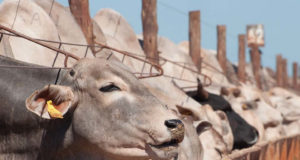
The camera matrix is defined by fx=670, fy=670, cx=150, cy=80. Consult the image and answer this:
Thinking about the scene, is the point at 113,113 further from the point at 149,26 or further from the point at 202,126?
the point at 149,26

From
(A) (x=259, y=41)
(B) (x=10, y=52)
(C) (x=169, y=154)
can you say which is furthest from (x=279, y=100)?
(C) (x=169, y=154)

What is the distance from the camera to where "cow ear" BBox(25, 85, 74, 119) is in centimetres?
397

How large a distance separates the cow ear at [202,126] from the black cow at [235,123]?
244cm

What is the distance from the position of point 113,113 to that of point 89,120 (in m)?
0.16

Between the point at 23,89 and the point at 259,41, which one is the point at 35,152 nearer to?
the point at 23,89

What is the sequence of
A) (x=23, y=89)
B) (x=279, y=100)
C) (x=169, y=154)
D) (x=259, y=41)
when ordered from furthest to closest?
(x=259, y=41)
(x=279, y=100)
(x=23, y=89)
(x=169, y=154)

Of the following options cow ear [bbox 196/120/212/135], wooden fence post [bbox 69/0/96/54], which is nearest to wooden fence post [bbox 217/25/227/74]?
wooden fence post [bbox 69/0/96/54]

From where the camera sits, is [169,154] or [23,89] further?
[23,89]

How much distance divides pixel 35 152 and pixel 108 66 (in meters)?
0.71

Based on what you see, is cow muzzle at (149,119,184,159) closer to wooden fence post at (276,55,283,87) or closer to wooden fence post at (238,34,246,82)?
wooden fence post at (238,34,246,82)

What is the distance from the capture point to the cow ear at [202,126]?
6639 millimetres

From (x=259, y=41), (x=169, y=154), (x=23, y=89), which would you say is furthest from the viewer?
(x=259, y=41)

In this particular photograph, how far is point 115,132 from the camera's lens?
13.5 ft

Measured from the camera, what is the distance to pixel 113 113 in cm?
411
